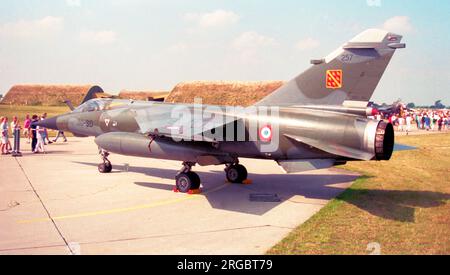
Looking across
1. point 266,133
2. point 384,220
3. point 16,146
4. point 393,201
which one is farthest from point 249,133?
point 16,146

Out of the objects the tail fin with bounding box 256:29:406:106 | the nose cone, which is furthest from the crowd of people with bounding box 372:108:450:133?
the nose cone

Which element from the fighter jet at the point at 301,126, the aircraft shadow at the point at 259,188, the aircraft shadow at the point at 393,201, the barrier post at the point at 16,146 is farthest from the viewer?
the barrier post at the point at 16,146

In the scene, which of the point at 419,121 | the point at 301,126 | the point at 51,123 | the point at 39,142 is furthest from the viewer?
the point at 419,121

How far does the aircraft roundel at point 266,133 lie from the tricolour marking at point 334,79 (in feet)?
6.72

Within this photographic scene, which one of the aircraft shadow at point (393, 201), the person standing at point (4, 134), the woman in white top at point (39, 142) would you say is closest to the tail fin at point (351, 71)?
the aircraft shadow at point (393, 201)

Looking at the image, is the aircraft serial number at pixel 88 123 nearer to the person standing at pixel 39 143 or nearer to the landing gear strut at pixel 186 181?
the landing gear strut at pixel 186 181

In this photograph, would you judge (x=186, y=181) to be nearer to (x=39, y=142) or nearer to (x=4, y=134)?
(x=39, y=142)

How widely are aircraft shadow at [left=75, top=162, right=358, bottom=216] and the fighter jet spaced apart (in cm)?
106

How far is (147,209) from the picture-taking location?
9859 millimetres

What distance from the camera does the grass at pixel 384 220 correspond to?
711 centimetres

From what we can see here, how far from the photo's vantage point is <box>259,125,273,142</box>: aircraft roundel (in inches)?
424

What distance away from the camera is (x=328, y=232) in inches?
313

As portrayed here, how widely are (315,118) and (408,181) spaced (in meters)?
5.77

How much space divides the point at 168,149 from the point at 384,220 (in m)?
6.18
